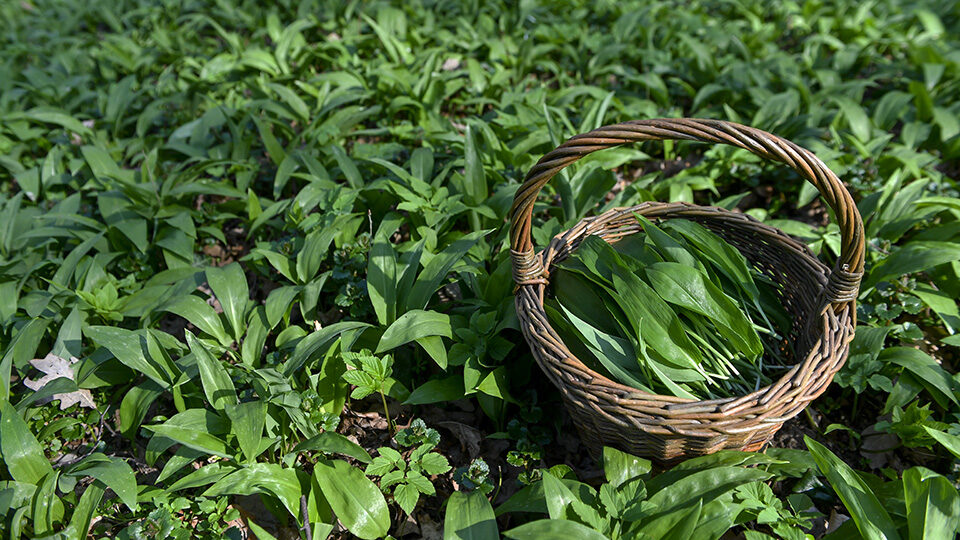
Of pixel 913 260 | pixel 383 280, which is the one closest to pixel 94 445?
pixel 383 280

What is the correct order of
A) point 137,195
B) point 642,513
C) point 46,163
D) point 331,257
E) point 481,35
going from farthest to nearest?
point 481,35 < point 46,163 < point 137,195 < point 331,257 < point 642,513

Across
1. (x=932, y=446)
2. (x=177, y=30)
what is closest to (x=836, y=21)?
(x=932, y=446)

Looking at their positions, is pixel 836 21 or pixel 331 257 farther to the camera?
pixel 836 21

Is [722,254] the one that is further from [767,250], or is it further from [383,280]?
[383,280]

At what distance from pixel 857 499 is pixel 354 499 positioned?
1551 millimetres

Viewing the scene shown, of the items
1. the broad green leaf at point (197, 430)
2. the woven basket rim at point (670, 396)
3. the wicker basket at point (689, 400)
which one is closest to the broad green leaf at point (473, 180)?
the woven basket rim at point (670, 396)

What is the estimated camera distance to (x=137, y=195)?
321cm

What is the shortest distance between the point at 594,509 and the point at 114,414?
193 cm

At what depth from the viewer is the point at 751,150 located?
1812mm

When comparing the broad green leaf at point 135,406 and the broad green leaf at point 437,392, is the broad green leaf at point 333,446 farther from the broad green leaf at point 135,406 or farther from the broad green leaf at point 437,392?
the broad green leaf at point 135,406

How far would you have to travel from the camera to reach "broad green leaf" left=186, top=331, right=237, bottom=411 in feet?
7.31

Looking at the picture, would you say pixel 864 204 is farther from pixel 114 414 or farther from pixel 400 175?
pixel 114 414

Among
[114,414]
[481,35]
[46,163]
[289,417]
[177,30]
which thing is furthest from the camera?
[177,30]

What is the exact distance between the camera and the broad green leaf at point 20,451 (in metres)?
2.12
